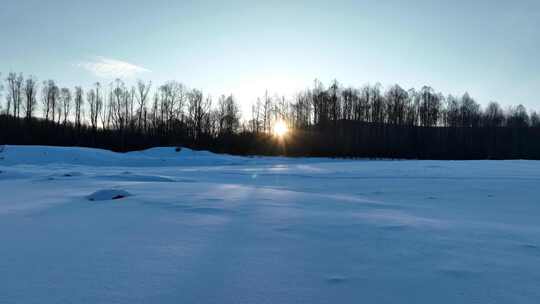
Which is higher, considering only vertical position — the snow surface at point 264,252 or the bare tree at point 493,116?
the bare tree at point 493,116

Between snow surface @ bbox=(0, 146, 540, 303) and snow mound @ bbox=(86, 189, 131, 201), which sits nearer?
snow surface @ bbox=(0, 146, 540, 303)

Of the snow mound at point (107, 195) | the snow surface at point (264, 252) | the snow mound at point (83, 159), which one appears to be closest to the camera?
the snow surface at point (264, 252)

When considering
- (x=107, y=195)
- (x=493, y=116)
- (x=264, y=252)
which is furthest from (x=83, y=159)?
(x=493, y=116)

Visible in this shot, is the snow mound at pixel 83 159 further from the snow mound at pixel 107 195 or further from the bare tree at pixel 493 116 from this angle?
the bare tree at pixel 493 116

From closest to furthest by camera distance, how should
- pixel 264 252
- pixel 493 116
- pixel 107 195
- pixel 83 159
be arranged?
pixel 264 252
pixel 107 195
pixel 83 159
pixel 493 116

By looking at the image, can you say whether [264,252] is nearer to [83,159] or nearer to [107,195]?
[107,195]

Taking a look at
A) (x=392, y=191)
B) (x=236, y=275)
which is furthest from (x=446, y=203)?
(x=236, y=275)

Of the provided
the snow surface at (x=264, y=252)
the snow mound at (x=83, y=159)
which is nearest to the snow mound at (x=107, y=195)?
the snow surface at (x=264, y=252)

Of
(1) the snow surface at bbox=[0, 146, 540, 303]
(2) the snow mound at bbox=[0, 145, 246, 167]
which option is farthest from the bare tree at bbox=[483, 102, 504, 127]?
(1) the snow surface at bbox=[0, 146, 540, 303]

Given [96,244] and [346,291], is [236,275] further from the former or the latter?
[96,244]

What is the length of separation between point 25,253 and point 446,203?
463 centimetres

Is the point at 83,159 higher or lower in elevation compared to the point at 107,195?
higher

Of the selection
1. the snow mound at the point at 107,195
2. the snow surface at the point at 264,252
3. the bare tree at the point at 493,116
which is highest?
the bare tree at the point at 493,116

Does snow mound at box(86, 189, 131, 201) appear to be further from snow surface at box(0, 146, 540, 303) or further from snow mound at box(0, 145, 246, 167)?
snow mound at box(0, 145, 246, 167)
